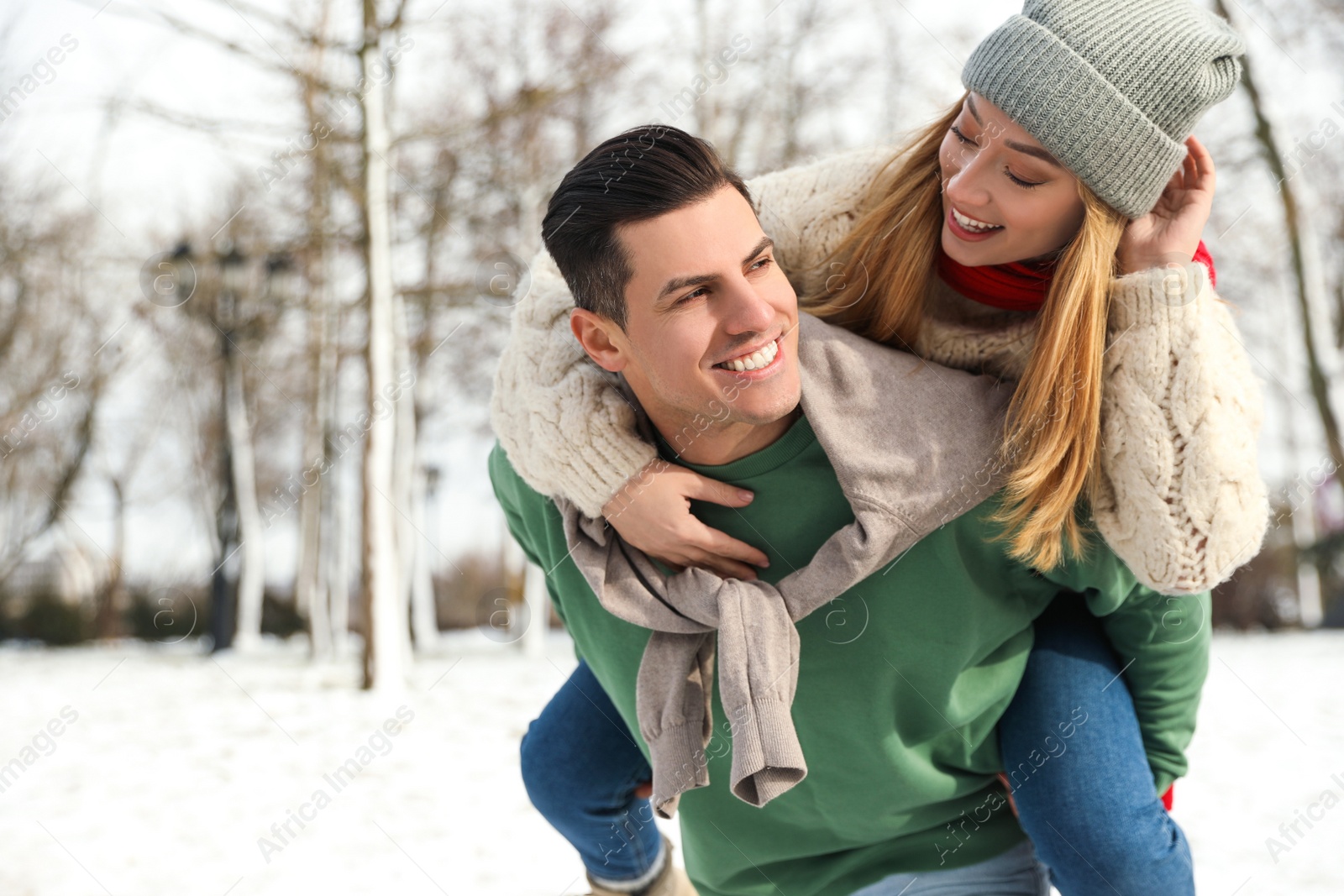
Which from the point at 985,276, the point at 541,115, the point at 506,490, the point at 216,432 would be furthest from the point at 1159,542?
the point at 216,432

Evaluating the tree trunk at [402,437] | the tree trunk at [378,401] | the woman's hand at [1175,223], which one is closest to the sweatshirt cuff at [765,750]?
the woman's hand at [1175,223]

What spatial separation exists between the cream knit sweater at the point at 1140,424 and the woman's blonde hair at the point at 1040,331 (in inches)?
1.7

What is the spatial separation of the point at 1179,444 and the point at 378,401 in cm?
687

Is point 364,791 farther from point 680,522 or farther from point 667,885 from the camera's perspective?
point 680,522

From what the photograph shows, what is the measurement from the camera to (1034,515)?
1.70 m

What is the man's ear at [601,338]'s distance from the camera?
1995 mm

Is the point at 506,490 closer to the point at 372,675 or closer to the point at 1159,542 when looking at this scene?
the point at 1159,542

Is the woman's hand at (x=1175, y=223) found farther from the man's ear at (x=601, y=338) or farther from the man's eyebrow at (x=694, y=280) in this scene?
the man's ear at (x=601, y=338)

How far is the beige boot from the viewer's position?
2609 mm

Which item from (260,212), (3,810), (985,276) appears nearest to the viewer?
(985,276)

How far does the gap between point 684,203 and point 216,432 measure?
19.7m

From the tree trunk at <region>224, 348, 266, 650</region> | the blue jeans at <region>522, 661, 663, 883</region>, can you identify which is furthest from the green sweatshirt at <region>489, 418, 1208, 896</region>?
the tree trunk at <region>224, 348, 266, 650</region>

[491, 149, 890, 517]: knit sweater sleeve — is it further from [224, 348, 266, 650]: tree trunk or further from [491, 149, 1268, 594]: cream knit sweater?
[224, 348, 266, 650]: tree trunk

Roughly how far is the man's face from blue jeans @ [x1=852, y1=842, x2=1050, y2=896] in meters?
0.93
